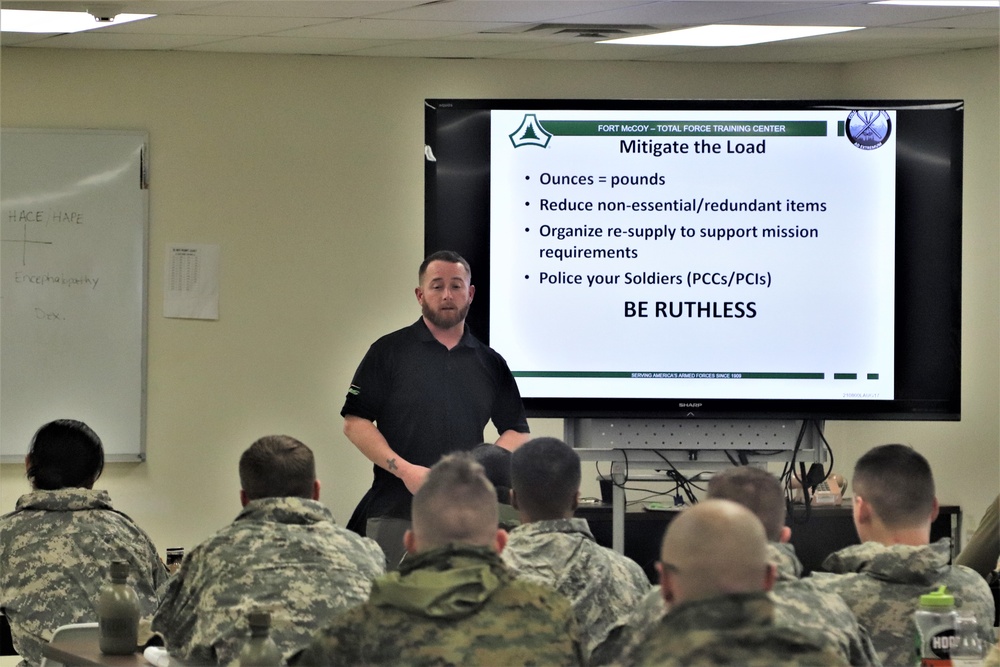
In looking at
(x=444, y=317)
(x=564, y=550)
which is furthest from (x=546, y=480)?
(x=444, y=317)

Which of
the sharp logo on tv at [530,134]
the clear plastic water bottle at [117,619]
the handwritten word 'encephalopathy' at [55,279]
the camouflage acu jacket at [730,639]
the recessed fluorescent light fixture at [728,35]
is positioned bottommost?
the clear plastic water bottle at [117,619]

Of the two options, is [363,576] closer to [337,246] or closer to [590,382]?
[590,382]

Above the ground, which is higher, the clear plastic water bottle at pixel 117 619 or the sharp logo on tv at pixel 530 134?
the sharp logo on tv at pixel 530 134

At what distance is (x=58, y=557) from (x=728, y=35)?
11.6 ft

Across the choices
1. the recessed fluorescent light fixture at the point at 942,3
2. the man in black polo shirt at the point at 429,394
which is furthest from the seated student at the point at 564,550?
the recessed fluorescent light fixture at the point at 942,3

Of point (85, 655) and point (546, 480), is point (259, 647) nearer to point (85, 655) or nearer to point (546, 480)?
point (85, 655)

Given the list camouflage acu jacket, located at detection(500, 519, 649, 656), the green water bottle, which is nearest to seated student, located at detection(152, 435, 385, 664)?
camouflage acu jacket, located at detection(500, 519, 649, 656)

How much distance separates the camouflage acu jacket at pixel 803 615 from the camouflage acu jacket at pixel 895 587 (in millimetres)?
238

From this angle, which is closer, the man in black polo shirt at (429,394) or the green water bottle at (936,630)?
the green water bottle at (936,630)

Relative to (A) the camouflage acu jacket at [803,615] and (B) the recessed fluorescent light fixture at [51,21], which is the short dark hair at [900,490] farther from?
(B) the recessed fluorescent light fixture at [51,21]

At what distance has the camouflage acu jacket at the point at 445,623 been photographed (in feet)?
6.77

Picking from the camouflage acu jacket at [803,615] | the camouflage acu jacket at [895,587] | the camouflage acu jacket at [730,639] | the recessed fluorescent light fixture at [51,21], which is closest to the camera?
the camouflage acu jacket at [730,639]

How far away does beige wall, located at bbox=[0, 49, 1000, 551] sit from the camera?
5.83 meters

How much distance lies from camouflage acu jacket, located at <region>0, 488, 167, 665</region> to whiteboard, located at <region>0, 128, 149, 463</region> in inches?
89.2
